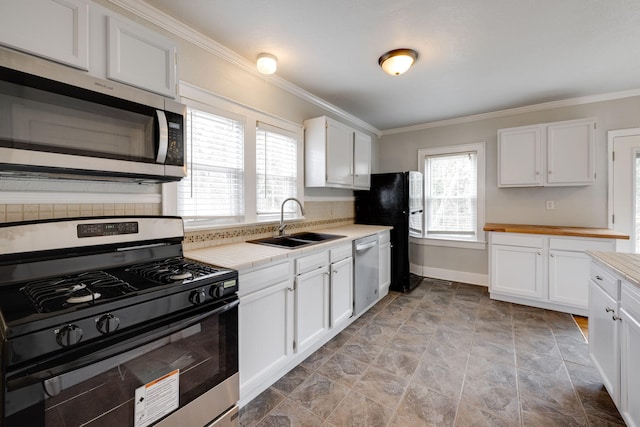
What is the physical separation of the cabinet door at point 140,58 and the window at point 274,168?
960 millimetres

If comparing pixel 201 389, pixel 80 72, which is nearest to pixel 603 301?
pixel 201 389

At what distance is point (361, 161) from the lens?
3.71 metres

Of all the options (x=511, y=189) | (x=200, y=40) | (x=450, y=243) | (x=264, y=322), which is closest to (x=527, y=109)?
(x=511, y=189)

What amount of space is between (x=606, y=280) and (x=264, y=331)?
2.15 metres

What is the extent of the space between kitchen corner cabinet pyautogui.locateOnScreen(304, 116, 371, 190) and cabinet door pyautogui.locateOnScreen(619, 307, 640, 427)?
2.41 meters

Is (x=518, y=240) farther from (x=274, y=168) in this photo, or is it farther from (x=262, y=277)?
(x=262, y=277)

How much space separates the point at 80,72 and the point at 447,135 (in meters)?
4.32

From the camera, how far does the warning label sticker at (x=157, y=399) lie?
107 centimetres

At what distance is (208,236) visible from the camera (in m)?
2.16

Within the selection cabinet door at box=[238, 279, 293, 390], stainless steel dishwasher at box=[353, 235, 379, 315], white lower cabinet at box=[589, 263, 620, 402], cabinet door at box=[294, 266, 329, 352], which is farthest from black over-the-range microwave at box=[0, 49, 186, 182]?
white lower cabinet at box=[589, 263, 620, 402]

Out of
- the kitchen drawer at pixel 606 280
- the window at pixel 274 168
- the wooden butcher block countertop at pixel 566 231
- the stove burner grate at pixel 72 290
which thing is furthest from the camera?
the wooden butcher block countertop at pixel 566 231

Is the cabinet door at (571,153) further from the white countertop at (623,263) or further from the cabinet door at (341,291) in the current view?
the cabinet door at (341,291)

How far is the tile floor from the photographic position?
1.68 metres

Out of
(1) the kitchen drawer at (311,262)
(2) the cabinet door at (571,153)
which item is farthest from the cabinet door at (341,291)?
(2) the cabinet door at (571,153)
